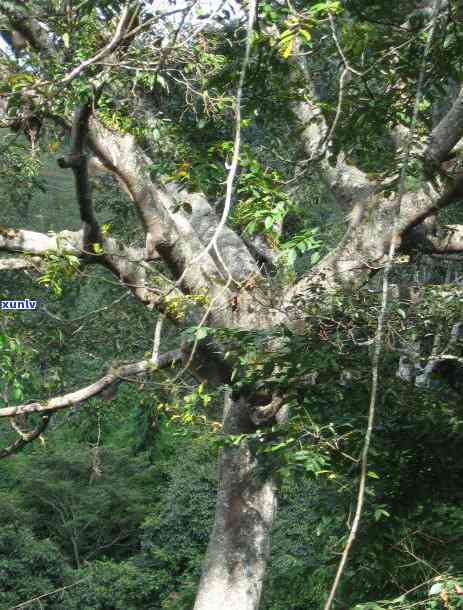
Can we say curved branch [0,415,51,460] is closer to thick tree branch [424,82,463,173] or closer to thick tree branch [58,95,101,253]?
thick tree branch [58,95,101,253]

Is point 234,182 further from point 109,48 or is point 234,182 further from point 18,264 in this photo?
point 109,48

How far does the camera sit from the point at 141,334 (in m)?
7.78

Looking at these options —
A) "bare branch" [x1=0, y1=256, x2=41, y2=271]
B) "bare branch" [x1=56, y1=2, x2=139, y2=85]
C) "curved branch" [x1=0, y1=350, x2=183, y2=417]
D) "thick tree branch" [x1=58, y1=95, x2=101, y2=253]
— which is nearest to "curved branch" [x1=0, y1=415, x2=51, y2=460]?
"curved branch" [x1=0, y1=350, x2=183, y2=417]

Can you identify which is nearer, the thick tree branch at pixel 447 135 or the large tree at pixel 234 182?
the large tree at pixel 234 182

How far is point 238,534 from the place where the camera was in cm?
488

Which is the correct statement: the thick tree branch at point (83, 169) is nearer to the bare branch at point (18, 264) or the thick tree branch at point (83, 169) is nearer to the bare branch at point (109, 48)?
the bare branch at point (18, 264)

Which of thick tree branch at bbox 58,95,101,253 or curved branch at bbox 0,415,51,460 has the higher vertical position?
thick tree branch at bbox 58,95,101,253

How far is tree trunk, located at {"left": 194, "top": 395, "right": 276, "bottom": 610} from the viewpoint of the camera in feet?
15.8

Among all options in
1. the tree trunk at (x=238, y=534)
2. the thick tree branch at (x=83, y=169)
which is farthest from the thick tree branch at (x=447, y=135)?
the tree trunk at (x=238, y=534)

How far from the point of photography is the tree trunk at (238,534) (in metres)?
4.81

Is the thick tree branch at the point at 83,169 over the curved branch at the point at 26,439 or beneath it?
over

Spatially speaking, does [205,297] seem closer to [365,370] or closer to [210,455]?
[365,370]

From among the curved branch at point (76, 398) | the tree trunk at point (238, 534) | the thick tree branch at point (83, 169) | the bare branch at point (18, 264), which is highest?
the thick tree branch at point (83, 169)

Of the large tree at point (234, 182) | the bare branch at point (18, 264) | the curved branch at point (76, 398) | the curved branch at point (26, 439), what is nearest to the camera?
the large tree at point (234, 182)
